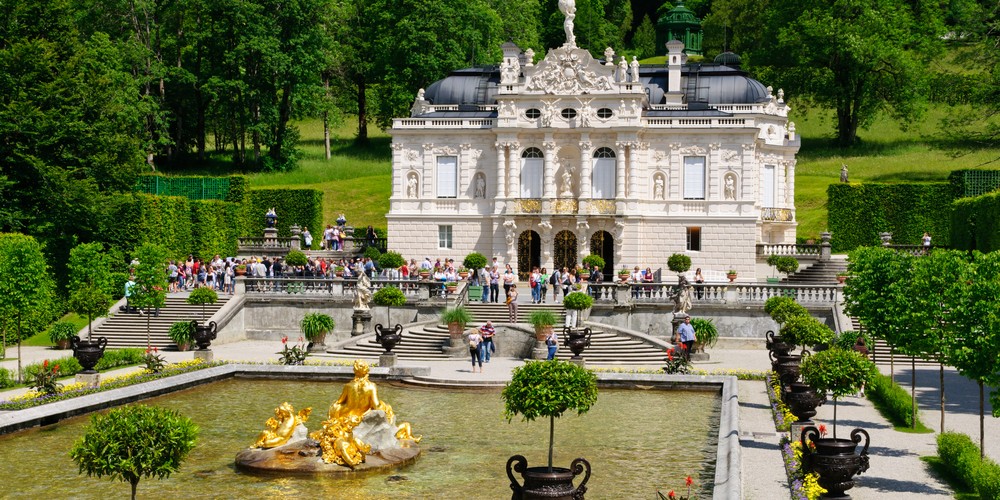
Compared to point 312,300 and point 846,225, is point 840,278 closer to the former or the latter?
point 846,225

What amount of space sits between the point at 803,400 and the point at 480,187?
3508cm

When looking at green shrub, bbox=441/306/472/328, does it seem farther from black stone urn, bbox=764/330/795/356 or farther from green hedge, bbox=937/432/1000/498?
green hedge, bbox=937/432/1000/498

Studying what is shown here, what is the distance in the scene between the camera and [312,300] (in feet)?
152

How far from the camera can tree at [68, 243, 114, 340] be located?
128 feet

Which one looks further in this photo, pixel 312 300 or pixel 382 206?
pixel 382 206

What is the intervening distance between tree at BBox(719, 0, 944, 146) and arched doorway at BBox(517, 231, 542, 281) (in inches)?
1099

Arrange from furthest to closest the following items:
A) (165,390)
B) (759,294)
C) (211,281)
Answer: (211,281) → (759,294) → (165,390)

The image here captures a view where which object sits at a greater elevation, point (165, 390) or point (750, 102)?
point (750, 102)

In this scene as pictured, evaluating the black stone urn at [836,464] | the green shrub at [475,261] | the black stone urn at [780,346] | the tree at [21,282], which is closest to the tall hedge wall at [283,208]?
the green shrub at [475,261]

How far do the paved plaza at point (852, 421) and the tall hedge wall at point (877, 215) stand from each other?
1922 cm

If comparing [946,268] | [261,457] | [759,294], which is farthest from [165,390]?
[759,294]

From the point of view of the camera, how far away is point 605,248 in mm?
55156

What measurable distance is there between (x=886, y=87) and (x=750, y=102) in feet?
62.3

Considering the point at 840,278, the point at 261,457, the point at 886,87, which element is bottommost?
the point at 261,457
